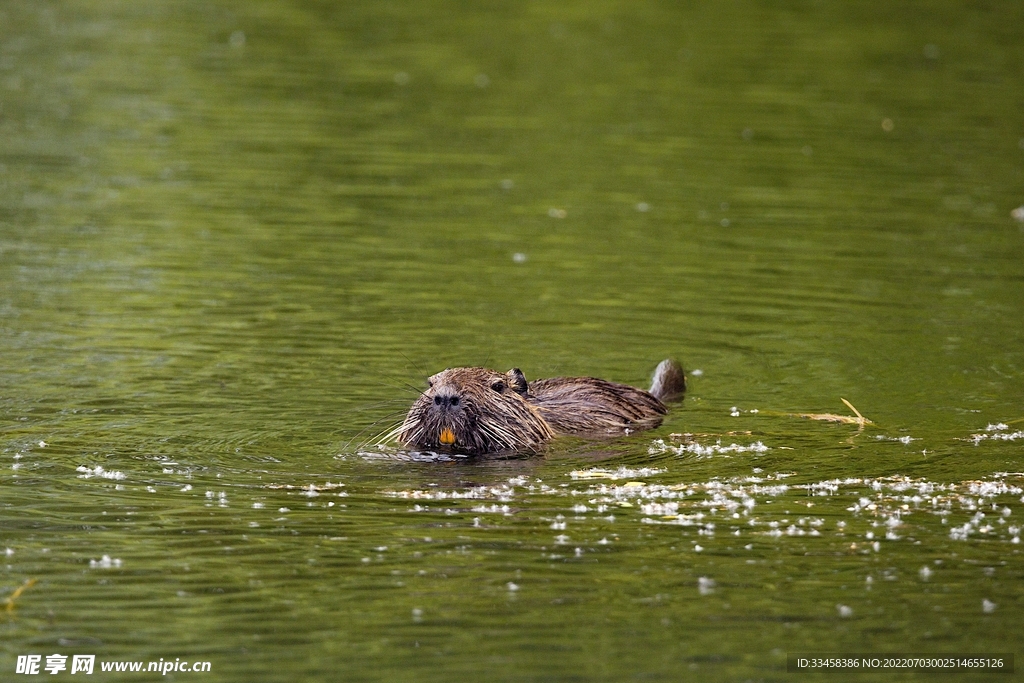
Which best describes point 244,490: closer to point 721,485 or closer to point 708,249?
point 721,485

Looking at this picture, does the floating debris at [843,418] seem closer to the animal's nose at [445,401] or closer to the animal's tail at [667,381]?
the animal's tail at [667,381]

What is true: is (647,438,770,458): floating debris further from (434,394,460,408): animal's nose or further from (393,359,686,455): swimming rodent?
(434,394,460,408): animal's nose

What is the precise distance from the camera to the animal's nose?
Answer: 9.11m

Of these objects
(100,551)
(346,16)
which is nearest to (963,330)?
(100,551)

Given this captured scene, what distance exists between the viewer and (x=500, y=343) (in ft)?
39.5

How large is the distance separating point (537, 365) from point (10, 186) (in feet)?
24.0

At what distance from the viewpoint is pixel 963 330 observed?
1232 centimetres

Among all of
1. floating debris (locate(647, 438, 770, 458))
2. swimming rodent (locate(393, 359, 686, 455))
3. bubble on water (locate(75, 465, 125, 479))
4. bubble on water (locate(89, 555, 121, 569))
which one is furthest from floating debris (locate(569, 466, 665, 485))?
bubble on water (locate(89, 555, 121, 569))

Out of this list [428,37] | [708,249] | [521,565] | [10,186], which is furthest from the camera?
[428,37]

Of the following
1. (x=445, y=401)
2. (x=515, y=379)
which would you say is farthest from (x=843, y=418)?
(x=445, y=401)

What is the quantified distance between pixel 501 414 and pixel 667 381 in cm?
177

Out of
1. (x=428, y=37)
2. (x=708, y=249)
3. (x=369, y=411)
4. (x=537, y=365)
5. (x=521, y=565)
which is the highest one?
(x=428, y=37)

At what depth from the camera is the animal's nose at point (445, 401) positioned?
9106mm

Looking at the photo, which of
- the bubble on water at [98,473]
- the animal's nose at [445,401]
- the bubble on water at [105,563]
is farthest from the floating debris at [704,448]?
the bubble on water at [105,563]
